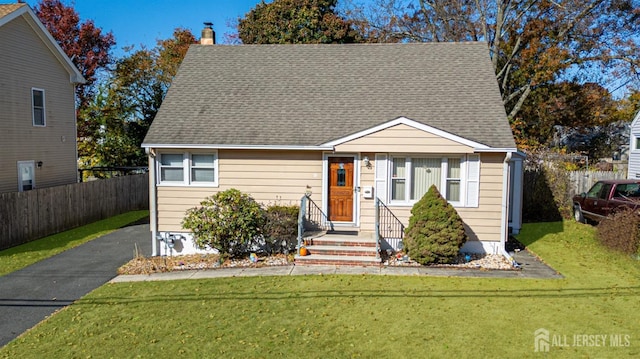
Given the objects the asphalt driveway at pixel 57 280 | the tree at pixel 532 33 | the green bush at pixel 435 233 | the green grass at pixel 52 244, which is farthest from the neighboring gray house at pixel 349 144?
the tree at pixel 532 33

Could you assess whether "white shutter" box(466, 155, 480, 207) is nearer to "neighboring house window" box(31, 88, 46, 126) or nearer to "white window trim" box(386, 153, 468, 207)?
Result: "white window trim" box(386, 153, 468, 207)

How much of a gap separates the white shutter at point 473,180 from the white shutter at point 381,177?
2.24 metres

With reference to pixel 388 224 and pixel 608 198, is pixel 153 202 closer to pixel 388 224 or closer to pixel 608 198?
pixel 388 224

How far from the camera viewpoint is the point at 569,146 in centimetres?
3688

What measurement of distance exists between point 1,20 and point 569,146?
38.5 metres

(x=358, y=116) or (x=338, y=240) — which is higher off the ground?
(x=358, y=116)

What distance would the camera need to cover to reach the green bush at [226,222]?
11.7 m

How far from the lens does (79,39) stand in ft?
103

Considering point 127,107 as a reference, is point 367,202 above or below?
below

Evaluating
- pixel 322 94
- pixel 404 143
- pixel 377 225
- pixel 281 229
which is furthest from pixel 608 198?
pixel 281 229

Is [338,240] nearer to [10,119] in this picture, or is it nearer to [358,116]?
[358,116]

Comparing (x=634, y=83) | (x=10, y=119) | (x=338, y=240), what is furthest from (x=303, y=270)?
(x=634, y=83)

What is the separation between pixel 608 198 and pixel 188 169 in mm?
13771

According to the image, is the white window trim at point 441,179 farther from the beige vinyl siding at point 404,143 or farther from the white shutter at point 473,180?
the beige vinyl siding at point 404,143
